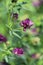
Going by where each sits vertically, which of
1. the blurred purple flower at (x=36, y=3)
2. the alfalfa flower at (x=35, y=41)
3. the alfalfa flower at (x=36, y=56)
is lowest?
the alfalfa flower at (x=36, y=56)

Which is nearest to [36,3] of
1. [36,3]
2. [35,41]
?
[36,3]

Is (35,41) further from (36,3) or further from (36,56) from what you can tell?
(36,3)

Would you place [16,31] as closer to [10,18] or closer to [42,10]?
[10,18]

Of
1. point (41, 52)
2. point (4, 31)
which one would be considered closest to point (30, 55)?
point (41, 52)

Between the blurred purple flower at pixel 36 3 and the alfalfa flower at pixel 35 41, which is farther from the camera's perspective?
the blurred purple flower at pixel 36 3

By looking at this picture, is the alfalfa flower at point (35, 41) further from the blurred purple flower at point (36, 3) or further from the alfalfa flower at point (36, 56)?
the blurred purple flower at point (36, 3)

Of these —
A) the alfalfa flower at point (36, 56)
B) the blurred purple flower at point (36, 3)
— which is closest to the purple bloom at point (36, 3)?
the blurred purple flower at point (36, 3)

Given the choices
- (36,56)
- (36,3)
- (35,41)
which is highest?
(36,3)

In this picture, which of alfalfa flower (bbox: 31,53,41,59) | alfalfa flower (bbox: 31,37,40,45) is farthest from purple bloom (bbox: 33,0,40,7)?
alfalfa flower (bbox: 31,53,41,59)

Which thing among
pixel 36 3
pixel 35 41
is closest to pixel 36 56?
pixel 35 41

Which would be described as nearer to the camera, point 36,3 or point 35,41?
point 35,41

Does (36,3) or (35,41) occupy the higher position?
(36,3)
